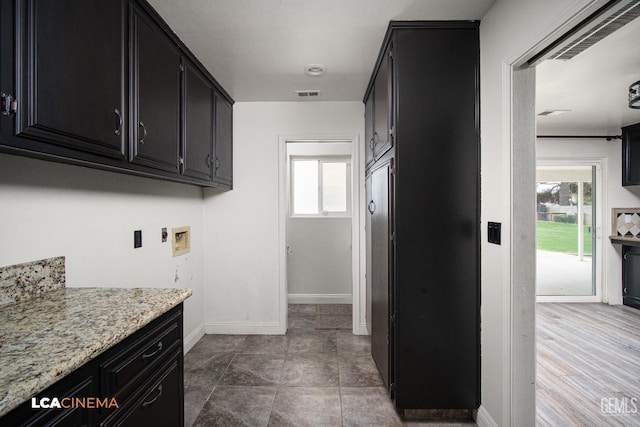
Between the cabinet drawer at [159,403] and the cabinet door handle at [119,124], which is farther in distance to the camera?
the cabinet door handle at [119,124]

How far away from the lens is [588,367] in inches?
100

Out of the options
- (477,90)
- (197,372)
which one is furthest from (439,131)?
(197,372)

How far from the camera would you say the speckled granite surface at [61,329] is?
69 centimetres

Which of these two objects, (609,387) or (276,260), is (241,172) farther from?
(609,387)

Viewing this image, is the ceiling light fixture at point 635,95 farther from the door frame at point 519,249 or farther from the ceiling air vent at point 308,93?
the ceiling air vent at point 308,93

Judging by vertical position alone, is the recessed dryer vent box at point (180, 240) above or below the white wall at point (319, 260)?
above

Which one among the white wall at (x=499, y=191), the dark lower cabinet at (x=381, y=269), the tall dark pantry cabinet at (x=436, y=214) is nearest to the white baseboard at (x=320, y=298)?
the dark lower cabinet at (x=381, y=269)

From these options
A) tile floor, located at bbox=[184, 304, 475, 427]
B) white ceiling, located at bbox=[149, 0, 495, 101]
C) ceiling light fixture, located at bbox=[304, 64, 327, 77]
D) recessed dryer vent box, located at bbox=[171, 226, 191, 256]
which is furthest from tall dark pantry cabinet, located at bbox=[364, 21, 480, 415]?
recessed dryer vent box, located at bbox=[171, 226, 191, 256]

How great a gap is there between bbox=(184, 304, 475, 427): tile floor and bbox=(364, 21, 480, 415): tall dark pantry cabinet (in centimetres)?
33

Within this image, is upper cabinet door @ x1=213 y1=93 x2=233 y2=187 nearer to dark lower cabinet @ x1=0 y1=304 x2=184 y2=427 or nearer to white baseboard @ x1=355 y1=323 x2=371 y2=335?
dark lower cabinet @ x1=0 y1=304 x2=184 y2=427

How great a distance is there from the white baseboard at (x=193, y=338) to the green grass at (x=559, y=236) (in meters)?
4.88

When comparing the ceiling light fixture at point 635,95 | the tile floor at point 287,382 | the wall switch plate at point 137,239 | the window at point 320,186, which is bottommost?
the tile floor at point 287,382

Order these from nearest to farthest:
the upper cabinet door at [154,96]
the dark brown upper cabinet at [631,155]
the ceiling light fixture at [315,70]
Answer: the upper cabinet door at [154,96] < the ceiling light fixture at [315,70] < the dark brown upper cabinet at [631,155]

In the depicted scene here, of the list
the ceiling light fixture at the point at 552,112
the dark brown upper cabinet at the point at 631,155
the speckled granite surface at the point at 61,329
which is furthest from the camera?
the dark brown upper cabinet at the point at 631,155
